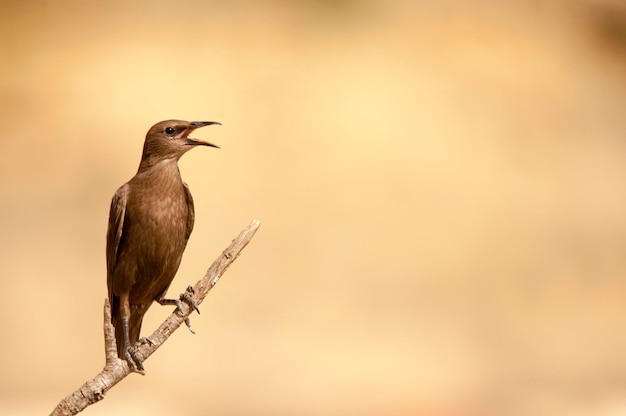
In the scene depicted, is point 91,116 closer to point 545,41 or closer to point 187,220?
point 545,41

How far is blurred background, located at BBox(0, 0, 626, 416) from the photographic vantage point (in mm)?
9961

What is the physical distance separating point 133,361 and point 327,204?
234 inches

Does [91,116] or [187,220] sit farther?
[91,116]

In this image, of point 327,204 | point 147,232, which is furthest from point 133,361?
point 327,204

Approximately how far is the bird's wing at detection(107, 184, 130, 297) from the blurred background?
4.79m

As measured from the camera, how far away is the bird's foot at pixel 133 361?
429cm

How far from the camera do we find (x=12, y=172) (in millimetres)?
10164

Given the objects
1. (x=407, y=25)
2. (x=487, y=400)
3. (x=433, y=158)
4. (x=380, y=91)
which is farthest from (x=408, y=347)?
(x=407, y=25)

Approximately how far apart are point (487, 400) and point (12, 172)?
5338mm

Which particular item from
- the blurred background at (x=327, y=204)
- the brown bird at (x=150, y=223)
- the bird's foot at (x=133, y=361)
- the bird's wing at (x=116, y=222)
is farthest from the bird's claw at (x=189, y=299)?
the blurred background at (x=327, y=204)

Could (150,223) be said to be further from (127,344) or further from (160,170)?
(127,344)

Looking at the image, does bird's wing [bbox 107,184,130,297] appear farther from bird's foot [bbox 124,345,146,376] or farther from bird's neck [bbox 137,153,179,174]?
bird's foot [bbox 124,345,146,376]

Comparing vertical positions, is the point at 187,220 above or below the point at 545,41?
below

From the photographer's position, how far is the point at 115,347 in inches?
161
